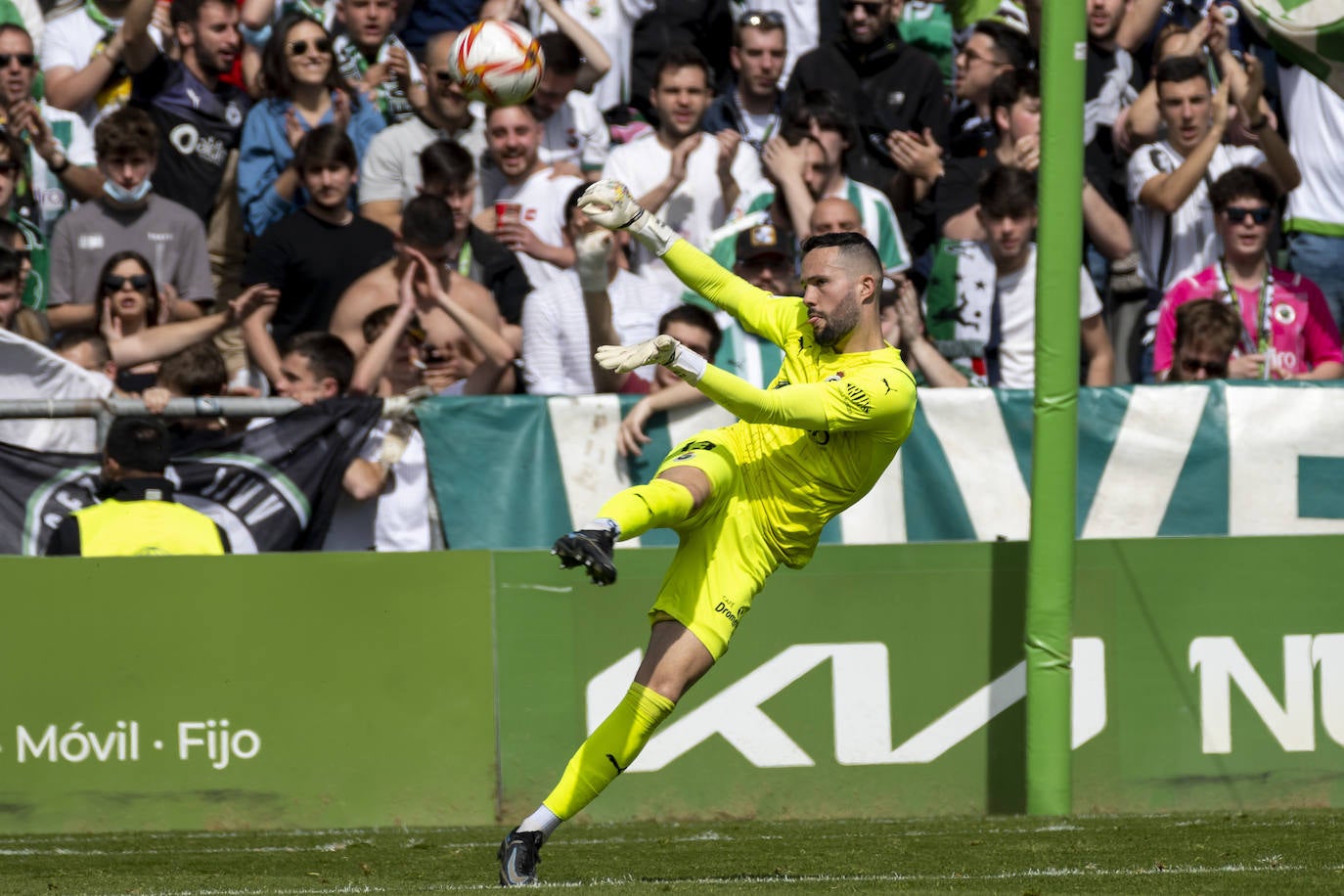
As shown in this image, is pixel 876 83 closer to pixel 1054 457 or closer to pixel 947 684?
pixel 1054 457

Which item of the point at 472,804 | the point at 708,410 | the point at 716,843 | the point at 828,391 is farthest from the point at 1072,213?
the point at 472,804

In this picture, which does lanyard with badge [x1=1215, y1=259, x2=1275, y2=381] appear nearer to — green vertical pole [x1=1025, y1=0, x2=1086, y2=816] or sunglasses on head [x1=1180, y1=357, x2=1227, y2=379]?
sunglasses on head [x1=1180, y1=357, x2=1227, y2=379]

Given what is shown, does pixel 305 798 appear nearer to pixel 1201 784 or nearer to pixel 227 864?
pixel 227 864

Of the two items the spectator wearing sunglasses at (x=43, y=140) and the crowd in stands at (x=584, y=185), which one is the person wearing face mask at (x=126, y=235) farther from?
the spectator wearing sunglasses at (x=43, y=140)

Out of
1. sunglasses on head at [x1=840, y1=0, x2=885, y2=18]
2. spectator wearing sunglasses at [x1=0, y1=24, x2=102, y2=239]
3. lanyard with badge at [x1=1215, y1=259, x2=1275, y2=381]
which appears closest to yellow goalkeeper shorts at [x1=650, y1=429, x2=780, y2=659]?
lanyard with badge at [x1=1215, y1=259, x2=1275, y2=381]

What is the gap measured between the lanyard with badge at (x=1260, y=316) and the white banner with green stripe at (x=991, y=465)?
78cm

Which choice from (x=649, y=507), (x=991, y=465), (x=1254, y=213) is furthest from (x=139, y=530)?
(x=1254, y=213)

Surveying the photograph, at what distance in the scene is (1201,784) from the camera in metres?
8.51

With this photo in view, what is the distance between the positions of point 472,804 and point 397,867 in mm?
1456

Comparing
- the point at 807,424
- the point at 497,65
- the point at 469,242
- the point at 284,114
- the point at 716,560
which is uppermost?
the point at 284,114

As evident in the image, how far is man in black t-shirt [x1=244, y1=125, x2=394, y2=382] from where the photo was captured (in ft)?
32.2

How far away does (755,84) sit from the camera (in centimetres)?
1095

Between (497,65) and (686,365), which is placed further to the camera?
(497,65)

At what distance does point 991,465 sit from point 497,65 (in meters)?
3.22
